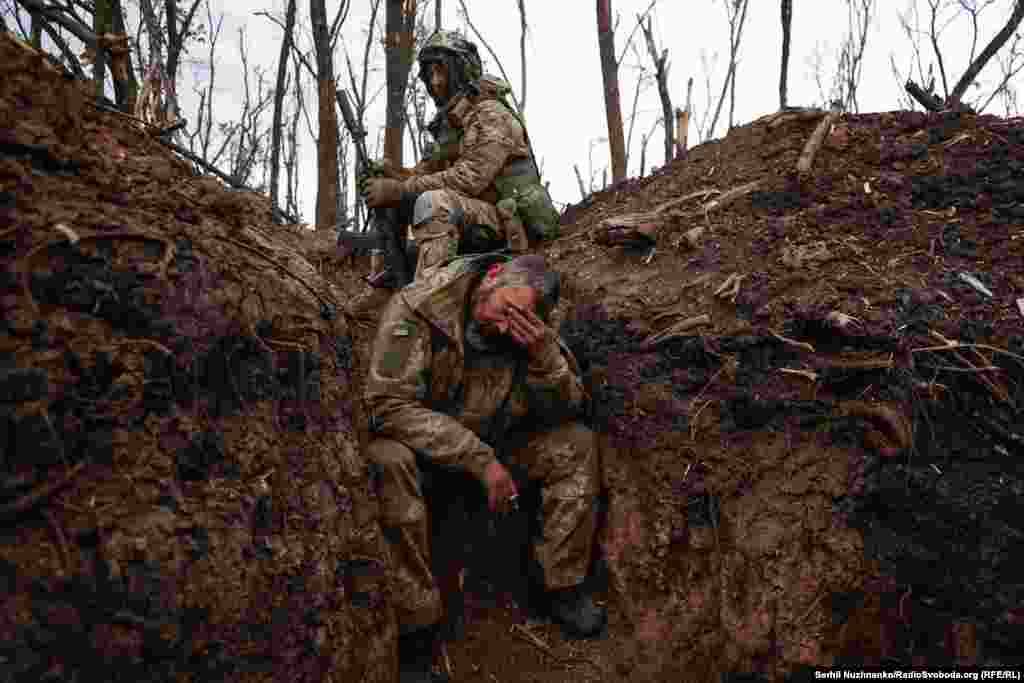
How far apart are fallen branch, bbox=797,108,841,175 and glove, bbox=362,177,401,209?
259 cm

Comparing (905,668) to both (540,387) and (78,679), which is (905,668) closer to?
(540,387)

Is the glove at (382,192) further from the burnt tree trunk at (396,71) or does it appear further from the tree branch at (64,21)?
the burnt tree trunk at (396,71)

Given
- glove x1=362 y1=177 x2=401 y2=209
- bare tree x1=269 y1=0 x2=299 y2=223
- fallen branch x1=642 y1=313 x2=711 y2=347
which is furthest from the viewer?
bare tree x1=269 y1=0 x2=299 y2=223

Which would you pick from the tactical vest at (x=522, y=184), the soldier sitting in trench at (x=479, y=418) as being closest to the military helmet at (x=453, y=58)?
the tactical vest at (x=522, y=184)

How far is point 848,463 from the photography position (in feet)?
7.97

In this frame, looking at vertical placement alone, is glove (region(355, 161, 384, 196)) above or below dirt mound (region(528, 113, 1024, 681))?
above

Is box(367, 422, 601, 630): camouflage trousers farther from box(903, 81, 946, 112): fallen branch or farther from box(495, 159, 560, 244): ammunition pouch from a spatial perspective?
box(903, 81, 946, 112): fallen branch

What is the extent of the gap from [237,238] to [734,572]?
2.17 meters

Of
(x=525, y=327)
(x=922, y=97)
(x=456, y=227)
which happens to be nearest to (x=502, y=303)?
(x=525, y=327)

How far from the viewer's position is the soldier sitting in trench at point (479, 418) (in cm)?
239

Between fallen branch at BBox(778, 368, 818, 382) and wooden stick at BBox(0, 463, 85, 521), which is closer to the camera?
wooden stick at BBox(0, 463, 85, 521)

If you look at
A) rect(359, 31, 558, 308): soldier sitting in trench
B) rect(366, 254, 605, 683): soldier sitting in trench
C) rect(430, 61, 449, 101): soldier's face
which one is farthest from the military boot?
rect(366, 254, 605, 683): soldier sitting in trench

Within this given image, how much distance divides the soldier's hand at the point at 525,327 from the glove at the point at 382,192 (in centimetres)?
229

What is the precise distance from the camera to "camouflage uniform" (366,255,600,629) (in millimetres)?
2395
